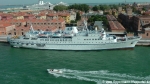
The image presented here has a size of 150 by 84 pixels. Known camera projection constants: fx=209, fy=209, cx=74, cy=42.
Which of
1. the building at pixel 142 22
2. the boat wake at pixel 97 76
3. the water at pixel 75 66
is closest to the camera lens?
the boat wake at pixel 97 76

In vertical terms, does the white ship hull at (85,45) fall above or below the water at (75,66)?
above

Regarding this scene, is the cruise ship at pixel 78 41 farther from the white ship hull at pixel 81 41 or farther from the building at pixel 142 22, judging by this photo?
the building at pixel 142 22

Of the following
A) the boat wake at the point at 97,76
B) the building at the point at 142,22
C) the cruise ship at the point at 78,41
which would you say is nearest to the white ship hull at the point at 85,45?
the cruise ship at the point at 78,41

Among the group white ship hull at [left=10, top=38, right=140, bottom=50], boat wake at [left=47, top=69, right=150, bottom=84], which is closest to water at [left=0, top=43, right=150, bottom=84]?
boat wake at [left=47, top=69, right=150, bottom=84]

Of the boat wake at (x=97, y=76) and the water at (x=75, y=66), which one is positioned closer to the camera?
the boat wake at (x=97, y=76)

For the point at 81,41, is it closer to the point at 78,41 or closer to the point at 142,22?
the point at 78,41

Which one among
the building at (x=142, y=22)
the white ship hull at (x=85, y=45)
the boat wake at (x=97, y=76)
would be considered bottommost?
the boat wake at (x=97, y=76)

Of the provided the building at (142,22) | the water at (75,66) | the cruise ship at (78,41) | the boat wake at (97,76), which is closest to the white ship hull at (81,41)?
the cruise ship at (78,41)

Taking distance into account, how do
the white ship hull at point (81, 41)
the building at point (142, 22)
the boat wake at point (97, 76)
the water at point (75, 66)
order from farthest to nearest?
the building at point (142, 22)
the white ship hull at point (81, 41)
the water at point (75, 66)
the boat wake at point (97, 76)
